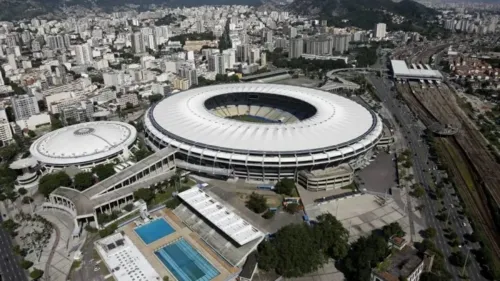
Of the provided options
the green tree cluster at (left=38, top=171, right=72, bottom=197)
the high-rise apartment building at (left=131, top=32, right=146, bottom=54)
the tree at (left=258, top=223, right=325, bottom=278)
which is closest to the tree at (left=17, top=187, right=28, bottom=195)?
the green tree cluster at (left=38, top=171, right=72, bottom=197)

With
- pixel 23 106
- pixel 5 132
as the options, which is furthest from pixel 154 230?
pixel 23 106

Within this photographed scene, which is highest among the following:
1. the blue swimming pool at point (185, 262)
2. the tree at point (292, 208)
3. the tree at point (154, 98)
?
the tree at point (154, 98)

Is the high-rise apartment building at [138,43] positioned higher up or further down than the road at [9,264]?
higher up

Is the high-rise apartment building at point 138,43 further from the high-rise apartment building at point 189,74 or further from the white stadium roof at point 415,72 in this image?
the white stadium roof at point 415,72

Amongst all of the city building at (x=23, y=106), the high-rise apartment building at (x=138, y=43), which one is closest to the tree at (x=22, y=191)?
the city building at (x=23, y=106)

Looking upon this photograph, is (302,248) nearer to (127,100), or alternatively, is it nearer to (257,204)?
(257,204)

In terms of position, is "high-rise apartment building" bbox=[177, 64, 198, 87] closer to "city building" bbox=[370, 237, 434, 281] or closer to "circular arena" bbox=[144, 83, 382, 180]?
"circular arena" bbox=[144, 83, 382, 180]

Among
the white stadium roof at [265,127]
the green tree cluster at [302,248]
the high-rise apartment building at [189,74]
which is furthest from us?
the high-rise apartment building at [189,74]

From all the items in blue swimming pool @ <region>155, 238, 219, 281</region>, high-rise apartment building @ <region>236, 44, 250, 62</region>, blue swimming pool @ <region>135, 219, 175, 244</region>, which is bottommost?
blue swimming pool @ <region>155, 238, 219, 281</region>

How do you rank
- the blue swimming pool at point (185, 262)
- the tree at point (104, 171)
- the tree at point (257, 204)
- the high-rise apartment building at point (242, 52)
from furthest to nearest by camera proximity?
the high-rise apartment building at point (242, 52)
the tree at point (104, 171)
the tree at point (257, 204)
the blue swimming pool at point (185, 262)
